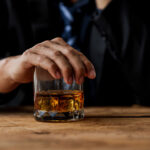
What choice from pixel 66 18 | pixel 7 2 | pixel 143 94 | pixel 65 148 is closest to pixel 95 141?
pixel 65 148

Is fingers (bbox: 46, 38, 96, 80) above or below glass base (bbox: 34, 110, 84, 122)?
above

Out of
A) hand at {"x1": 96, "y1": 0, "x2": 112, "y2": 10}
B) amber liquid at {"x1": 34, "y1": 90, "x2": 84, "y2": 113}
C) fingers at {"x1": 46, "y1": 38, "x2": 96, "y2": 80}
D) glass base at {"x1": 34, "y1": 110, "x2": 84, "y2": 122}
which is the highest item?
hand at {"x1": 96, "y1": 0, "x2": 112, "y2": 10}

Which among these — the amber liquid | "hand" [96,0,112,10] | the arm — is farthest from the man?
the amber liquid

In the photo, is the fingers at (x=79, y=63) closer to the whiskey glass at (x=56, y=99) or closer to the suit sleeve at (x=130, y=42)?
the whiskey glass at (x=56, y=99)

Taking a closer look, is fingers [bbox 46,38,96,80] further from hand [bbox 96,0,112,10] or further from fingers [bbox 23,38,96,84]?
hand [bbox 96,0,112,10]

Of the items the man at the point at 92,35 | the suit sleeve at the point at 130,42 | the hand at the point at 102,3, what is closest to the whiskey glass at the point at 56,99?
the man at the point at 92,35

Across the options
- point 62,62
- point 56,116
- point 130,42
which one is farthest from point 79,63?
point 130,42

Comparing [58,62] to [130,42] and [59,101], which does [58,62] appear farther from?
[130,42]
